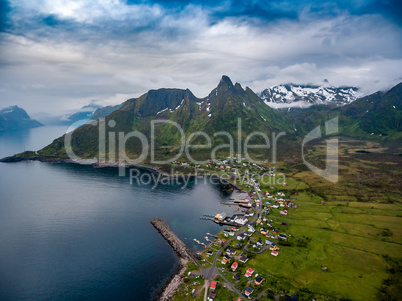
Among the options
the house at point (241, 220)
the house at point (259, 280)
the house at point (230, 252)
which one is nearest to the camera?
the house at point (259, 280)

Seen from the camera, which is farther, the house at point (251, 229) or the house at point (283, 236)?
the house at point (251, 229)

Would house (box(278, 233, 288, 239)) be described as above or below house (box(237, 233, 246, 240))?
above

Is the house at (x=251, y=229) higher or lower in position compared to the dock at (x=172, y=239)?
higher

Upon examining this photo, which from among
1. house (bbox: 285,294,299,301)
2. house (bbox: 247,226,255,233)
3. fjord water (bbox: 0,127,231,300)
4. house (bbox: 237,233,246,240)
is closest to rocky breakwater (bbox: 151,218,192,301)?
fjord water (bbox: 0,127,231,300)

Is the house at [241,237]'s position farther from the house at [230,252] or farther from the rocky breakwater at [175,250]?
the rocky breakwater at [175,250]

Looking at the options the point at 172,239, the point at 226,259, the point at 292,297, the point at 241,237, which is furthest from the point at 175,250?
the point at 292,297

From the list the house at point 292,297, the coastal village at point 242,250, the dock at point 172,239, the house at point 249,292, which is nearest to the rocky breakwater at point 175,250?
the dock at point 172,239

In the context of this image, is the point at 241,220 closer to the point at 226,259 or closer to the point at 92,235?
the point at 226,259

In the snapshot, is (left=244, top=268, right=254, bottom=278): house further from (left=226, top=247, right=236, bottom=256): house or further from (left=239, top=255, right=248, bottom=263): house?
(left=226, top=247, right=236, bottom=256): house
